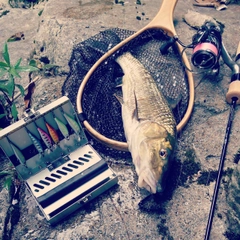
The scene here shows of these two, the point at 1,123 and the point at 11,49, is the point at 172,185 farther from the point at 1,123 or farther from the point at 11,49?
the point at 11,49

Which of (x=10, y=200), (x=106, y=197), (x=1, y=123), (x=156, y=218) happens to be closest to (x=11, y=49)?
(x=1, y=123)

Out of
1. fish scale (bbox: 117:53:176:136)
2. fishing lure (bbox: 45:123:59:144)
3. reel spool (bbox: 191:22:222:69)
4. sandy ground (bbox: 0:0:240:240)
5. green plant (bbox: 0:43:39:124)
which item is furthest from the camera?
reel spool (bbox: 191:22:222:69)

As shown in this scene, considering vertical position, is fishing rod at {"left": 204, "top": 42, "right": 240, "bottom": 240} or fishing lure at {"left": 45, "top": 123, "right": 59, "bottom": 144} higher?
fishing lure at {"left": 45, "top": 123, "right": 59, "bottom": 144}

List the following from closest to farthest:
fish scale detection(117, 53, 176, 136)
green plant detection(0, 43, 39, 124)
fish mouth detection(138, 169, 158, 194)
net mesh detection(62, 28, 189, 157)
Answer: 1. fish mouth detection(138, 169, 158, 194)
2. fish scale detection(117, 53, 176, 136)
3. green plant detection(0, 43, 39, 124)
4. net mesh detection(62, 28, 189, 157)

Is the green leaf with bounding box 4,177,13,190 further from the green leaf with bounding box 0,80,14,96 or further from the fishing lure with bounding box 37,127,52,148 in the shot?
the green leaf with bounding box 0,80,14,96

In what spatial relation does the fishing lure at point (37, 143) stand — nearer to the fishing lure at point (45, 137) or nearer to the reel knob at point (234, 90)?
the fishing lure at point (45, 137)

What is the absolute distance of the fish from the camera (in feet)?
12.4

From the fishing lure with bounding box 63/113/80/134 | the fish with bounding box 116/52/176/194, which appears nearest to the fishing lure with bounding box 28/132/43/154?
the fishing lure with bounding box 63/113/80/134

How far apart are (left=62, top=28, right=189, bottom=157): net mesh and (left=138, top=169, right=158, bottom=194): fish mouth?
0.89 meters

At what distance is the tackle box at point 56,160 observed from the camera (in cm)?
395

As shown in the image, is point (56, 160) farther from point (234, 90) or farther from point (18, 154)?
point (234, 90)

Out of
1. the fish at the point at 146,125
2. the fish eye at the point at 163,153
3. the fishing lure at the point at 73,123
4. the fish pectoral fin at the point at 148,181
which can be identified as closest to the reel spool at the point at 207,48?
the fish at the point at 146,125

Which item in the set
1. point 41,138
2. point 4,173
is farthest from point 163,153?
point 4,173

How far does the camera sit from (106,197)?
4301 mm
